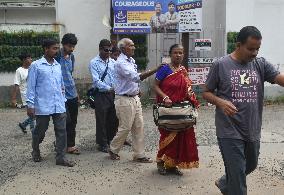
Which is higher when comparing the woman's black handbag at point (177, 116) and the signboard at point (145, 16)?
the signboard at point (145, 16)

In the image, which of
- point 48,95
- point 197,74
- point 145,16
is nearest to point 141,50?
point 145,16

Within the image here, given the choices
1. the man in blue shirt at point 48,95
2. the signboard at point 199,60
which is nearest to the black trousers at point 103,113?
the man in blue shirt at point 48,95

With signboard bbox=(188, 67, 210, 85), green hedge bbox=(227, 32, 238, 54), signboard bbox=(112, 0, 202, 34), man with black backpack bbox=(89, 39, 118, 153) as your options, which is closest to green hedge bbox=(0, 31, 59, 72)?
signboard bbox=(112, 0, 202, 34)

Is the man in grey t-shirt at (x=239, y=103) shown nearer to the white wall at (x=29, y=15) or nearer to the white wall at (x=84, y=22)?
the white wall at (x=84, y=22)

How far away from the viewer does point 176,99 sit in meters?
5.75

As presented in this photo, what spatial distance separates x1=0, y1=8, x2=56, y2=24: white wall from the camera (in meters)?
17.3

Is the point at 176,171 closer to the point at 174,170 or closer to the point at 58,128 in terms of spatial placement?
A: the point at 174,170

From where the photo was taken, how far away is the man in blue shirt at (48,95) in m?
6.32

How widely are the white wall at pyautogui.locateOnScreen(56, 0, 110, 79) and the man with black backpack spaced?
7.07 metres

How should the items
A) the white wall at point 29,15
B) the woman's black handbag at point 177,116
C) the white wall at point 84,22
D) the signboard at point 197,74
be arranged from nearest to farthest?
the woman's black handbag at point 177,116 → the signboard at point 197,74 → the white wall at point 84,22 → the white wall at point 29,15

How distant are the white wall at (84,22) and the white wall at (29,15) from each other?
3244mm

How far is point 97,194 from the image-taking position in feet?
17.3

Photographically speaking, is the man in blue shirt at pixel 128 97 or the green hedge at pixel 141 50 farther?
the green hedge at pixel 141 50

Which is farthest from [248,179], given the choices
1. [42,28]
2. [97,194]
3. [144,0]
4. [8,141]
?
[42,28]
